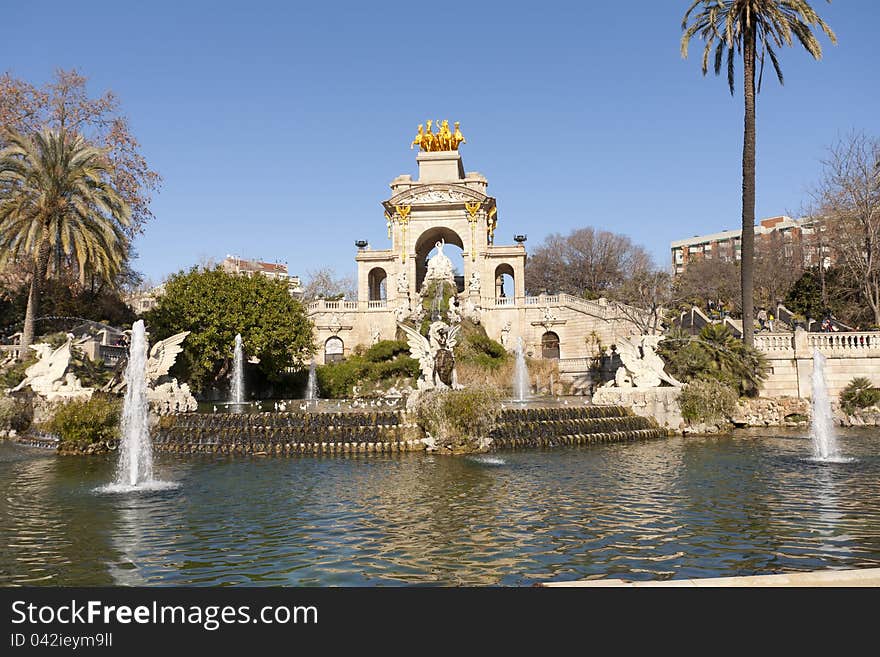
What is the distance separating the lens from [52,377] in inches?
827

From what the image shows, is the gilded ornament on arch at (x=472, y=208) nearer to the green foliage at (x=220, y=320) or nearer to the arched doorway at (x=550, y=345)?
the arched doorway at (x=550, y=345)

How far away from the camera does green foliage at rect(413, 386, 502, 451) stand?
55.9 feet

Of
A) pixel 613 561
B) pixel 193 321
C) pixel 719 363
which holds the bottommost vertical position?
pixel 613 561

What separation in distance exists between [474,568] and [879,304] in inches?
1338

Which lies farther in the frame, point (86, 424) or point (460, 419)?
point (460, 419)

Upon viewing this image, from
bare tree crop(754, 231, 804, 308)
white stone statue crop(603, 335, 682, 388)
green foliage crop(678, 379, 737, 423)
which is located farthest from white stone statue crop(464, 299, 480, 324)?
green foliage crop(678, 379, 737, 423)

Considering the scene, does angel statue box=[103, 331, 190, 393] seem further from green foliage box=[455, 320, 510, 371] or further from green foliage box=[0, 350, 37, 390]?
green foliage box=[455, 320, 510, 371]

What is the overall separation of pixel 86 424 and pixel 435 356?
9.40m

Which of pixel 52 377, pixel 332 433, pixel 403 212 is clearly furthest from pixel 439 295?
pixel 332 433

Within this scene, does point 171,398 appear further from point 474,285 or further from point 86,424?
point 474,285

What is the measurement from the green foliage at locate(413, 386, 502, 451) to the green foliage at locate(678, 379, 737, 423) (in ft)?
25.4
